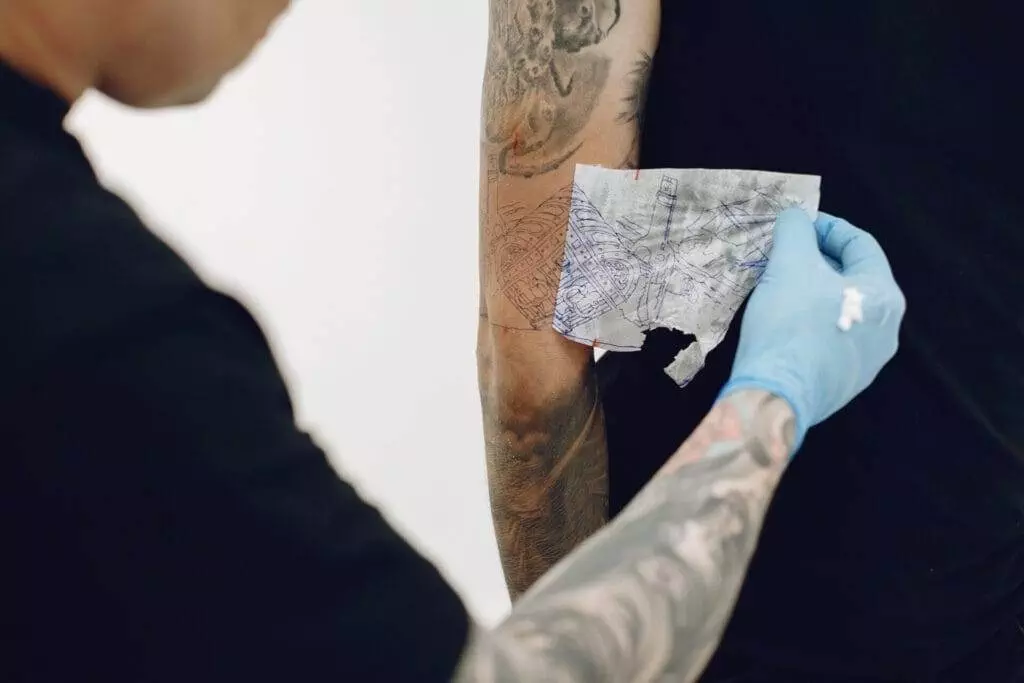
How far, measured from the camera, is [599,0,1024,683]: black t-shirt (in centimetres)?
64

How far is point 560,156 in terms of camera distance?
0.78 metres

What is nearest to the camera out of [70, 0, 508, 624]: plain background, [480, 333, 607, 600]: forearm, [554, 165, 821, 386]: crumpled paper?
[554, 165, 821, 386]: crumpled paper

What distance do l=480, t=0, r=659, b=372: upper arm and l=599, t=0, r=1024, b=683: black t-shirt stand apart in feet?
0.15

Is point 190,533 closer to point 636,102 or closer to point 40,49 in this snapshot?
point 40,49

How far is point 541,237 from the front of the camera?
32.1 inches

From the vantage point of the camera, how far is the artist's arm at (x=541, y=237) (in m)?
0.74

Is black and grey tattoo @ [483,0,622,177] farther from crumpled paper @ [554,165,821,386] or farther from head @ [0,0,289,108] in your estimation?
head @ [0,0,289,108]

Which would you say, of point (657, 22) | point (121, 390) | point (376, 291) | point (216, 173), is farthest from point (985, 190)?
point (216, 173)

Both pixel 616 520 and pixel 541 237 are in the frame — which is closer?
pixel 616 520

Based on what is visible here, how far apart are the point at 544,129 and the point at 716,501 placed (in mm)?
440

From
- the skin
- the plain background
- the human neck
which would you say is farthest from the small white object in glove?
the plain background

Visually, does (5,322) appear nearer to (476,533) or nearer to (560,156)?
(560,156)

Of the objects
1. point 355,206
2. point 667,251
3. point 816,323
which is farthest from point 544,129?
point 355,206

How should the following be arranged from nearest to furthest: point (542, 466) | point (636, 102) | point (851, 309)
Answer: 1. point (851, 309)
2. point (636, 102)
3. point (542, 466)
